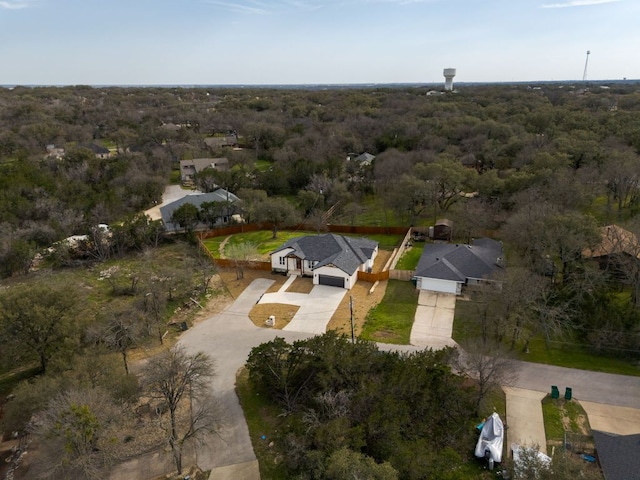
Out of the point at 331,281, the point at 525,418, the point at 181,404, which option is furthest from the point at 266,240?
the point at 525,418

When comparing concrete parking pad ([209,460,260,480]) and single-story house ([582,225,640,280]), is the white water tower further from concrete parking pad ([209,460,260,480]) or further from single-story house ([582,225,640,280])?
concrete parking pad ([209,460,260,480])

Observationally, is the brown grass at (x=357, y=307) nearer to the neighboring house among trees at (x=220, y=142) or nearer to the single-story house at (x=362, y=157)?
the single-story house at (x=362, y=157)

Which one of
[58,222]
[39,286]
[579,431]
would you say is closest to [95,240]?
[58,222]

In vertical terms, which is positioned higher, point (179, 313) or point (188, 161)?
point (188, 161)

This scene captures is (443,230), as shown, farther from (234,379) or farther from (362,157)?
(362,157)

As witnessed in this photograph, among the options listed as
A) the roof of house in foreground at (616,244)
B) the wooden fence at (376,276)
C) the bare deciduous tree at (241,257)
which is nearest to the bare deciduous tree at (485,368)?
the roof of house in foreground at (616,244)

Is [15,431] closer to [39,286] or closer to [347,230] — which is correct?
[39,286]

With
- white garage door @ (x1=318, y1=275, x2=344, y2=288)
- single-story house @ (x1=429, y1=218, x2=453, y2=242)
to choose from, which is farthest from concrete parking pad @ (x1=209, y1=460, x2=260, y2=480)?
single-story house @ (x1=429, y1=218, x2=453, y2=242)
